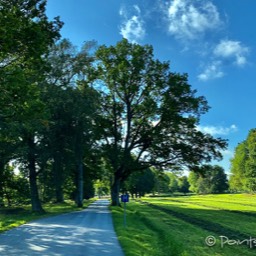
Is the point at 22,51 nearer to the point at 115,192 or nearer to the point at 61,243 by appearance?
the point at 61,243

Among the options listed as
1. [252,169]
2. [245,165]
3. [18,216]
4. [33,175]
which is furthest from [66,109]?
[245,165]

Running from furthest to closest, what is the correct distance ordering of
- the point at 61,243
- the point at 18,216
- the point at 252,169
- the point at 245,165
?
the point at 245,165 → the point at 252,169 → the point at 18,216 → the point at 61,243

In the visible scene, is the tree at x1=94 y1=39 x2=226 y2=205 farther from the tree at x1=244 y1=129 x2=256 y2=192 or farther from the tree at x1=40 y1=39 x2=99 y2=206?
the tree at x1=244 y1=129 x2=256 y2=192

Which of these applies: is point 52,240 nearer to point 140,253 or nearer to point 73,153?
point 140,253

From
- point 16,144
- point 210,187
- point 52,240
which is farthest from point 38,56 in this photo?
point 210,187

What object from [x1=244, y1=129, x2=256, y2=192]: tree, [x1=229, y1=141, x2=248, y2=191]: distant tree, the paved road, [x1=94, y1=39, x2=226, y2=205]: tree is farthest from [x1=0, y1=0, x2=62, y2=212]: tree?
[x1=229, y1=141, x2=248, y2=191]: distant tree

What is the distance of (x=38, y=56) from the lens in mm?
16047

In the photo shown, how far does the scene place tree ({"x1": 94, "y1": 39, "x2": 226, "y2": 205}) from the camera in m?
42.1

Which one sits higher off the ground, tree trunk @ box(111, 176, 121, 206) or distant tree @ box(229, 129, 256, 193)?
distant tree @ box(229, 129, 256, 193)

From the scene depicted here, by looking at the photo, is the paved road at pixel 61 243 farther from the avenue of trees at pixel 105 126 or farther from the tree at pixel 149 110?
the tree at pixel 149 110

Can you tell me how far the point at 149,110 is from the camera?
41406 mm

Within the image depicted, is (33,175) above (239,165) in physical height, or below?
below

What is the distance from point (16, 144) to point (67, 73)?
910 centimetres

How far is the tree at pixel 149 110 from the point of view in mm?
42125
